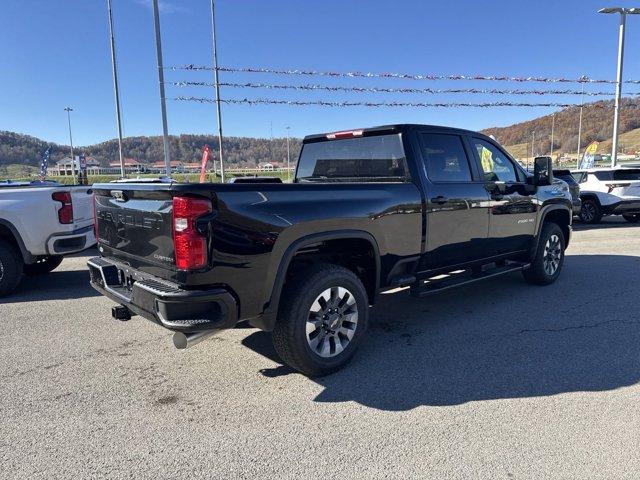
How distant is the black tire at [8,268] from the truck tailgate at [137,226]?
279cm

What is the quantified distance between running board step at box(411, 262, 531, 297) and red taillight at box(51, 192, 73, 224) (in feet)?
15.1

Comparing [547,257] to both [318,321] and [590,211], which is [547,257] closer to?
[318,321]

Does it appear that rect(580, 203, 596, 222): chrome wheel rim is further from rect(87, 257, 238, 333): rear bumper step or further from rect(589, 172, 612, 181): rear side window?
rect(87, 257, 238, 333): rear bumper step

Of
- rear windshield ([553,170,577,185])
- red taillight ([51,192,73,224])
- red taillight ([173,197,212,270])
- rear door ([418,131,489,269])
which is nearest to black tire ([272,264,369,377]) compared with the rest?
red taillight ([173,197,212,270])

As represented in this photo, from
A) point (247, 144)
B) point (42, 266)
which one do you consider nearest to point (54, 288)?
point (42, 266)

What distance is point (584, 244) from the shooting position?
10.4 meters

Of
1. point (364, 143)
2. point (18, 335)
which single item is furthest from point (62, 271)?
point (364, 143)

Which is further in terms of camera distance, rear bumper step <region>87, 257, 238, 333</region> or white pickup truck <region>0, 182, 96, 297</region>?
white pickup truck <region>0, 182, 96, 297</region>

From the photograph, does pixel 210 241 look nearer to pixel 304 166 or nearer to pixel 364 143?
pixel 364 143

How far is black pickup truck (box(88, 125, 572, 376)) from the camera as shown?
3.02m

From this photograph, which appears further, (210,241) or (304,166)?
(304,166)

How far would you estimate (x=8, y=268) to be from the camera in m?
6.09

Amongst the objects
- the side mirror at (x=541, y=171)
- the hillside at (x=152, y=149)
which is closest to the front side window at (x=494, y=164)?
the side mirror at (x=541, y=171)

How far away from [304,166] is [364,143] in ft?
3.26
